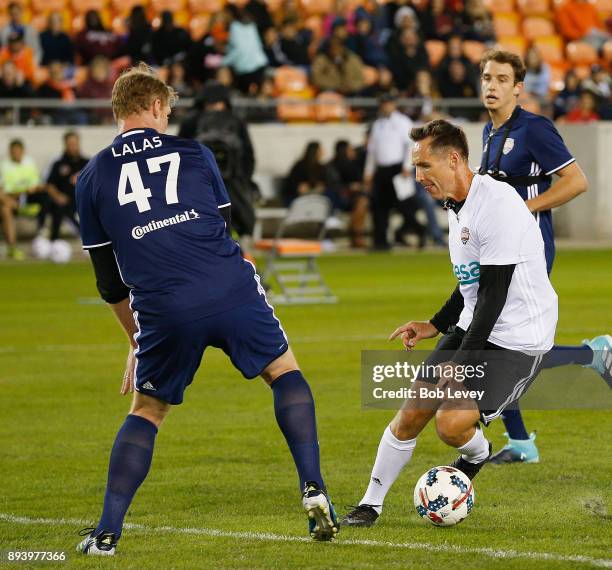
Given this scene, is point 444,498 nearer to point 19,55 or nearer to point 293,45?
point 19,55

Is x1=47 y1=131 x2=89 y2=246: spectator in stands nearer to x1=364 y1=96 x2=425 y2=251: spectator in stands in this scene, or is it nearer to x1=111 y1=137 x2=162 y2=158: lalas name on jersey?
x1=364 y1=96 x2=425 y2=251: spectator in stands

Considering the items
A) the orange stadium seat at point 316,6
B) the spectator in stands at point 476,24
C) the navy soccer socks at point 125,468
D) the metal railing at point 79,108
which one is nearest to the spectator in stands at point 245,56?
the metal railing at point 79,108

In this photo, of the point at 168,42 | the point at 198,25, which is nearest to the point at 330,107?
the point at 168,42

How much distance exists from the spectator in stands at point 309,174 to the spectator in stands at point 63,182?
154 inches

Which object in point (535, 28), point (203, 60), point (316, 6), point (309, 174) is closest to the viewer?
point (309, 174)

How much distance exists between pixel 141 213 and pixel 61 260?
18510 millimetres

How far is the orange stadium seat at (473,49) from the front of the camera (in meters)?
29.5

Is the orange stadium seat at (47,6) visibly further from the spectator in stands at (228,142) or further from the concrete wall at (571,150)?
the spectator in stands at (228,142)

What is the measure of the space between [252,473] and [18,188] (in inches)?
671

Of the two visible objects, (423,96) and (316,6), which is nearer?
(423,96)

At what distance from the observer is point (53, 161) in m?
24.4

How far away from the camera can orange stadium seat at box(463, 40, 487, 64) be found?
29.5 metres

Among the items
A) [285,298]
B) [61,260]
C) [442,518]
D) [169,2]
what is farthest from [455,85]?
[442,518]

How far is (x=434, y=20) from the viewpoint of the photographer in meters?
29.8
